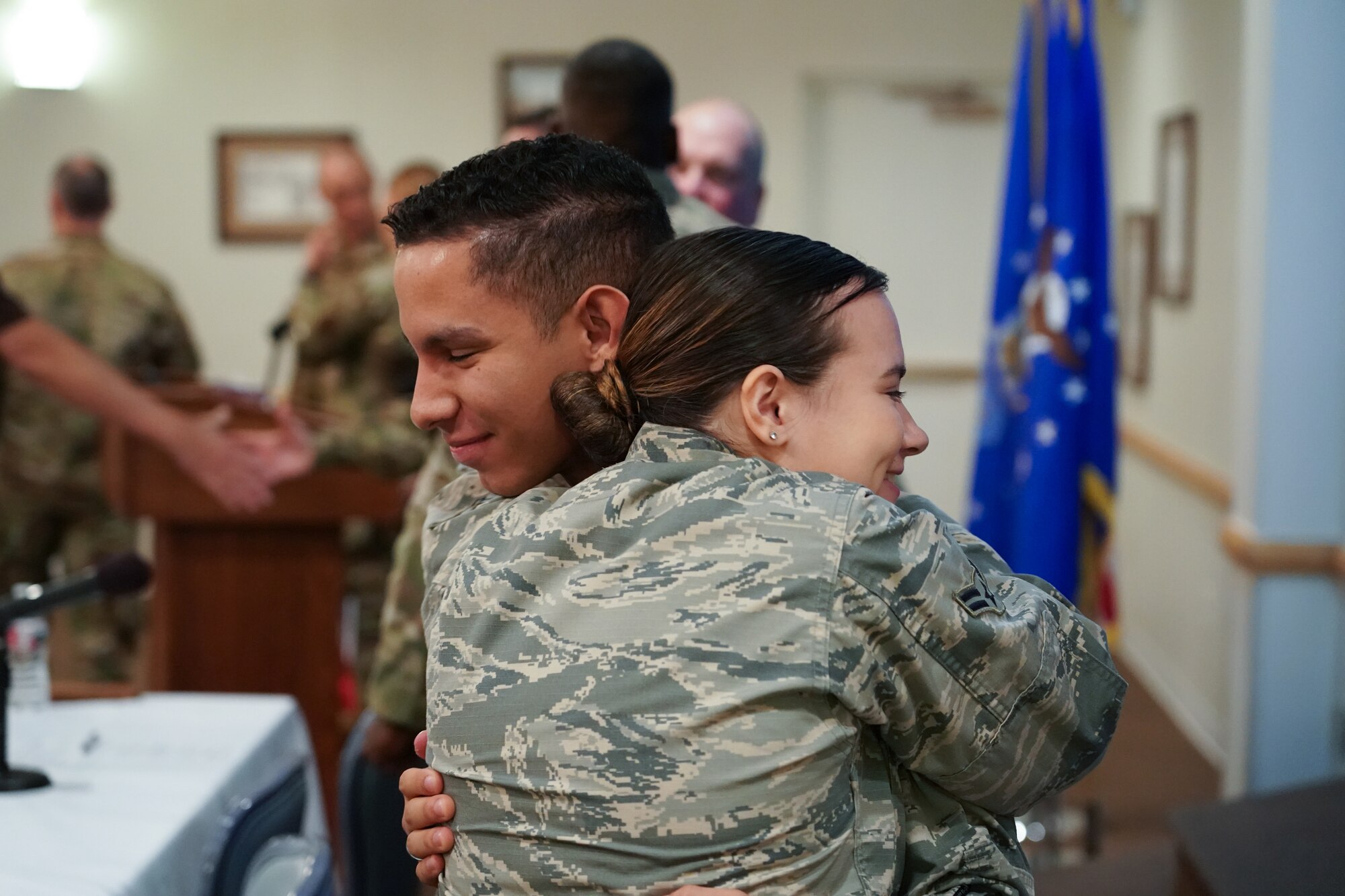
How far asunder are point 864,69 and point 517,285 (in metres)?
6.05

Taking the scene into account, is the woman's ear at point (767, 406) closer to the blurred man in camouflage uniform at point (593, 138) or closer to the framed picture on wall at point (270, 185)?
the blurred man in camouflage uniform at point (593, 138)

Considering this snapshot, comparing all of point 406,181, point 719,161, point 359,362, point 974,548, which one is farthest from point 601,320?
point 406,181

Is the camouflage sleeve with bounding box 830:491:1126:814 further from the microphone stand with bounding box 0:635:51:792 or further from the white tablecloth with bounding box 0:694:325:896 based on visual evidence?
the microphone stand with bounding box 0:635:51:792

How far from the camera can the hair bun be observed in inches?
39.0

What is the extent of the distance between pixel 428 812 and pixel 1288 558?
2818 millimetres

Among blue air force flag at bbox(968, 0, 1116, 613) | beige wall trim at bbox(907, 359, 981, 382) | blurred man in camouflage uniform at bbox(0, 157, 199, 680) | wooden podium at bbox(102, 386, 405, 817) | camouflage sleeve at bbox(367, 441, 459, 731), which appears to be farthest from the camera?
beige wall trim at bbox(907, 359, 981, 382)

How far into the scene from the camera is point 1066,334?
358 centimetres

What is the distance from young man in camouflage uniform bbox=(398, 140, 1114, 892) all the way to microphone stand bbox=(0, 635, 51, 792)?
89cm

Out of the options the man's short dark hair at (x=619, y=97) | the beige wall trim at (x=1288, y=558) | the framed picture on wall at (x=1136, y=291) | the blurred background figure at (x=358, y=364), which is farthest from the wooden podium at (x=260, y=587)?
the framed picture on wall at (x=1136, y=291)

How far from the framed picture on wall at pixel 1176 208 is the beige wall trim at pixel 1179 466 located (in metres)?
0.57

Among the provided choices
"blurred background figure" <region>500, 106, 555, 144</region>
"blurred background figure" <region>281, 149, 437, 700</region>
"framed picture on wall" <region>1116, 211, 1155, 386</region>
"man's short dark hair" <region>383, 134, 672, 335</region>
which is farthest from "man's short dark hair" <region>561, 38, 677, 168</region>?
"framed picture on wall" <region>1116, 211, 1155, 386</region>

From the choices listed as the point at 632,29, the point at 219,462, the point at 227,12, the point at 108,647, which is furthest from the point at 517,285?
the point at 227,12

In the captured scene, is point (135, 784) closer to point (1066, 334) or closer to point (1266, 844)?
point (1266, 844)

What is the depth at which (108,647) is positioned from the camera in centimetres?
450
